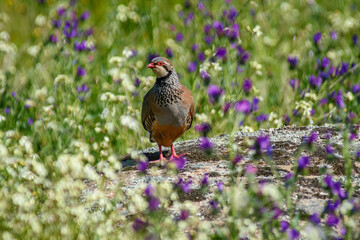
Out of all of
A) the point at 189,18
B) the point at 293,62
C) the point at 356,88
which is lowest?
the point at 356,88

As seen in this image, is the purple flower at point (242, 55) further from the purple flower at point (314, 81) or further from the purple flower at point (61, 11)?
the purple flower at point (61, 11)

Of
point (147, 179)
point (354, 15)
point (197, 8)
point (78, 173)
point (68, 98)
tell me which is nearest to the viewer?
point (78, 173)

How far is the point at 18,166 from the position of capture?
4.42 metres

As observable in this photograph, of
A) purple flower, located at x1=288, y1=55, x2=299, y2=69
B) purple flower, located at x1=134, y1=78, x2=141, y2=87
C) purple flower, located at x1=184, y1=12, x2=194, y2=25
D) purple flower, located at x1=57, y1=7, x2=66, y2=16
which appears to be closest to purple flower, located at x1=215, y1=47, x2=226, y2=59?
purple flower, located at x1=288, y1=55, x2=299, y2=69

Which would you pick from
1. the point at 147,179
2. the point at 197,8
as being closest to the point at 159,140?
the point at 147,179

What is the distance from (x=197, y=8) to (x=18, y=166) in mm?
3727

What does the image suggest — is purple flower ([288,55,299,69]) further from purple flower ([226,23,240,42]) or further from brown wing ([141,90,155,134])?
brown wing ([141,90,155,134])

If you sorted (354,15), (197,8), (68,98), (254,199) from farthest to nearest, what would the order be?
(354,15) → (197,8) → (68,98) → (254,199)

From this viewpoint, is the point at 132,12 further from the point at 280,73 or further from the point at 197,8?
the point at 280,73

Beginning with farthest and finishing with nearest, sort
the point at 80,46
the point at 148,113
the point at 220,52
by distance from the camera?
1. the point at 80,46
2. the point at 220,52
3. the point at 148,113

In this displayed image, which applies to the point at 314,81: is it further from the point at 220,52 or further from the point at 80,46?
the point at 80,46

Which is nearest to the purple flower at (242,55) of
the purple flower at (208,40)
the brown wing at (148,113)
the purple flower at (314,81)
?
the purple flower at (208,40)

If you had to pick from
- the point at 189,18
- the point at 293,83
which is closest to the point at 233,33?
the point at 293,83

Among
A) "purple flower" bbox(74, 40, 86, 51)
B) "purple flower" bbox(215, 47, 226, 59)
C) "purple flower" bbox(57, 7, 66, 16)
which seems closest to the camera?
"purple flower" bbox(215, 47, 226, 59)
